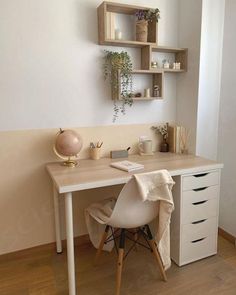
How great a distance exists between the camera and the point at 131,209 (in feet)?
5.07

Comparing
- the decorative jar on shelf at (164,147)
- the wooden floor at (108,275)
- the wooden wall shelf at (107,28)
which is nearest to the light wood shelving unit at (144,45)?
the wooden wall shelf at (107,28)

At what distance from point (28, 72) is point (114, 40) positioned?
726mm

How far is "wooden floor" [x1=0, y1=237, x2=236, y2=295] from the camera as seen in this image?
5.65 ft

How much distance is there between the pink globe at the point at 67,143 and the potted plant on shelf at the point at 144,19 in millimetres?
1021

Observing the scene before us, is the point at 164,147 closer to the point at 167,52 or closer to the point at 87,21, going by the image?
the point at 167,52


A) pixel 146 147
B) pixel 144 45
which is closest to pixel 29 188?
pixel 146 147

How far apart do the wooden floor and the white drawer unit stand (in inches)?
4.5

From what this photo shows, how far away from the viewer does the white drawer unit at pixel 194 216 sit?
1867 millimetres

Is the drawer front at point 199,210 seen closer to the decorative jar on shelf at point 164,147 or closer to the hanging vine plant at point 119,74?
the decorative jar on shelf at point 164,147

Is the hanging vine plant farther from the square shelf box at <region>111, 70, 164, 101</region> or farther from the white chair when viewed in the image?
the white chair

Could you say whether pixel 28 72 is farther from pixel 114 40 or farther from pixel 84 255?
pixel 84 255

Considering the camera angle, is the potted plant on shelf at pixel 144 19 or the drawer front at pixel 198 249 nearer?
the drawer front at pixel 198 249

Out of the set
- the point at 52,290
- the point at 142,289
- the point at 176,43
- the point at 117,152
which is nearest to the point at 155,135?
the point at 117,152

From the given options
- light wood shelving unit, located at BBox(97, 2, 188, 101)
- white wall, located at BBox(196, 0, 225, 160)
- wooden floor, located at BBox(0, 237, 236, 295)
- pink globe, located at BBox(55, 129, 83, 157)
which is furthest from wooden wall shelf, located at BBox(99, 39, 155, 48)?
wooden floor, located at BBox(0, 237, 236, 295)
